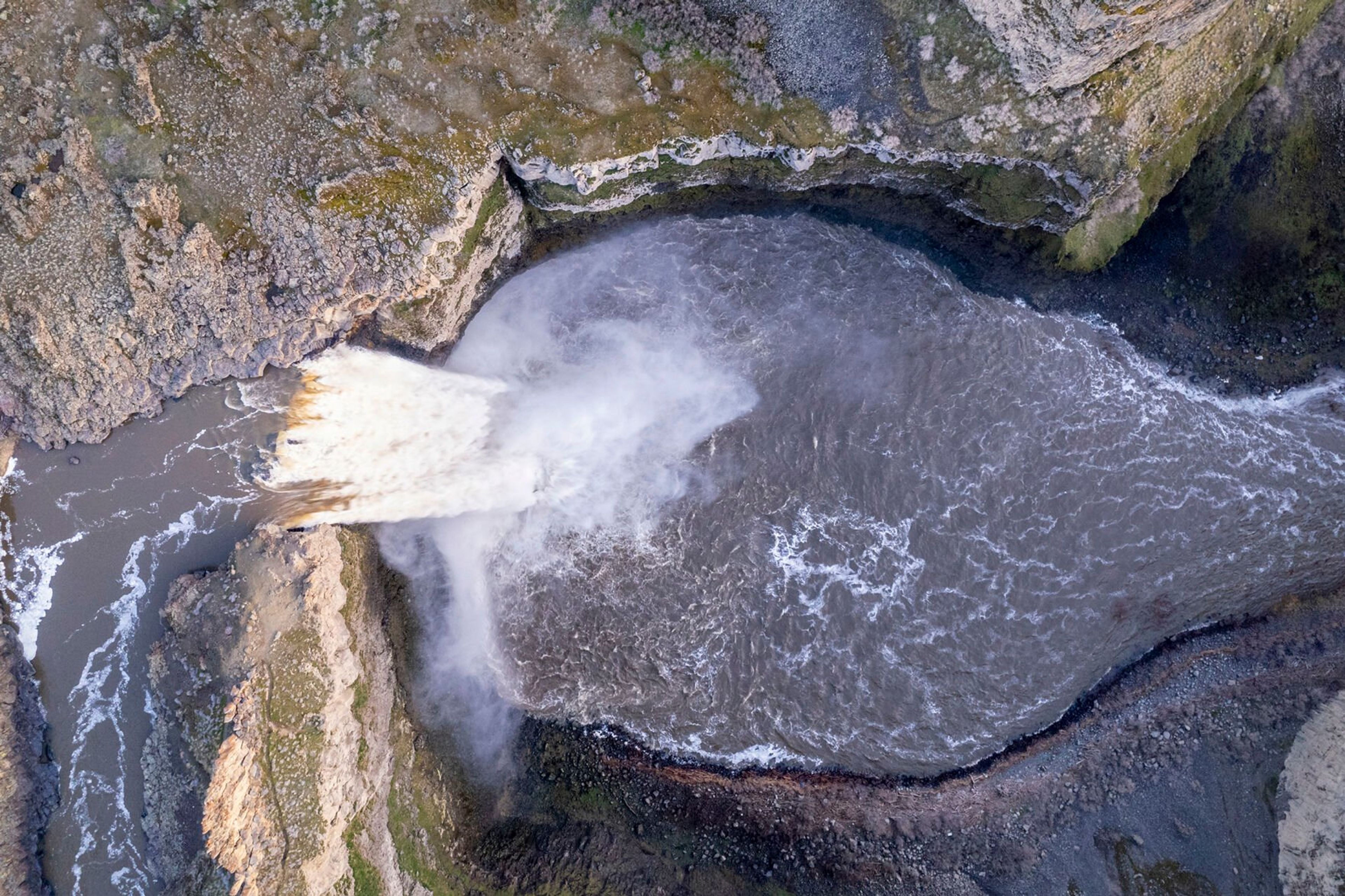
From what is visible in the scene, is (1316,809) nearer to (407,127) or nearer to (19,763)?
(407,127)

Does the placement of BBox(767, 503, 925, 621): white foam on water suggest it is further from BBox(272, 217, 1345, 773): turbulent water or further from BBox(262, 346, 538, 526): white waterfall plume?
BBox(262, 346, 538, 526): white waterfall plume

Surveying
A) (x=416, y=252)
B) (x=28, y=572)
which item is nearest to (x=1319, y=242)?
(x=416, y=252)

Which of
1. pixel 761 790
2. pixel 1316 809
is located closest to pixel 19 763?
pixel 761 790

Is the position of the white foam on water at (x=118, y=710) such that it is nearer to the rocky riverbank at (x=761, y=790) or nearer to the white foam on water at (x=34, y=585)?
the rocky riverbank at (x=761, y=790)

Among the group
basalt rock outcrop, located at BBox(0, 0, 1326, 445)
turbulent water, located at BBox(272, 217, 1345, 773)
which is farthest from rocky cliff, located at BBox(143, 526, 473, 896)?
basalt rock outcrop, located at BBox(0, 0, 1326, 445)

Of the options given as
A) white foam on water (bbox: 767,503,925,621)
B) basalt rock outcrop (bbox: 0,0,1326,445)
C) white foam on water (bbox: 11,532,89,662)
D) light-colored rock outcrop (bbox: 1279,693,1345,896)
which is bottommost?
light-colored rock outcrop (bbox: 1279,693,1345,896)

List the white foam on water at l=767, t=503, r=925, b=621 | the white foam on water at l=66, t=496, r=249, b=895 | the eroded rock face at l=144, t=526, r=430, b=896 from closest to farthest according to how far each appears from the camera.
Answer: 1. the eroded rock face at l=144, t=526, r=430, b=896
2. the white foam on water at l=66, t=496, r=249, b=895
3. the white foam on water at l=767, t=503, r=925, b=621

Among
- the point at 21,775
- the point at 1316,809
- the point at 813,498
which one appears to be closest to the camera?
the point at 21,775

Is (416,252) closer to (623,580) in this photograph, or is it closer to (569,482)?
(569,482)
